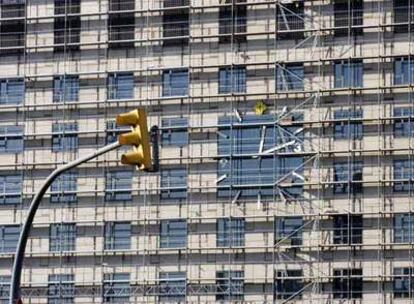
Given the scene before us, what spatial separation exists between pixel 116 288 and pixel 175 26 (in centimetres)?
1055

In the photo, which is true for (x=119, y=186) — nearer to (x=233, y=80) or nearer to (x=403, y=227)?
(x=233, y=80)

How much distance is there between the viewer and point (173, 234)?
56.1 metres

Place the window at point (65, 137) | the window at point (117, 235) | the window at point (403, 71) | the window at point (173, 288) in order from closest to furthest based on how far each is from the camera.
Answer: the window at point (403, 71)
the window at point (173, 288)
the window at point (117, 235)
the window at point (65, 137)

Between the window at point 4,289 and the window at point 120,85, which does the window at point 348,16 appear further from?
the window at point 4,289

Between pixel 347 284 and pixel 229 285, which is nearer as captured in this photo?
pixel 347 284

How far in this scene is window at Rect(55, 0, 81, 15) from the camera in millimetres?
59094

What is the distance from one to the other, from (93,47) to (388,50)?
12.0m

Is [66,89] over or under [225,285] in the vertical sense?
over

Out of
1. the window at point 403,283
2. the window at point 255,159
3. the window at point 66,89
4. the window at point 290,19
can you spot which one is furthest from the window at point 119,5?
the window at point 403,283

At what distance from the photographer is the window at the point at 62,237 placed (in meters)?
57.4

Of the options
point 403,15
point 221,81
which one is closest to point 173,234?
point 221,81

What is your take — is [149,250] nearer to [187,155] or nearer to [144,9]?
[187,155]

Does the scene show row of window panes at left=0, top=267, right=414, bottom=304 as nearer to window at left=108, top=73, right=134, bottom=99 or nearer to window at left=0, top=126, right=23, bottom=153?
window at left=0, top=126, right=23, bottom=153

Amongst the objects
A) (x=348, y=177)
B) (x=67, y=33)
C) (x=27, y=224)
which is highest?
(x=67, y=33)
